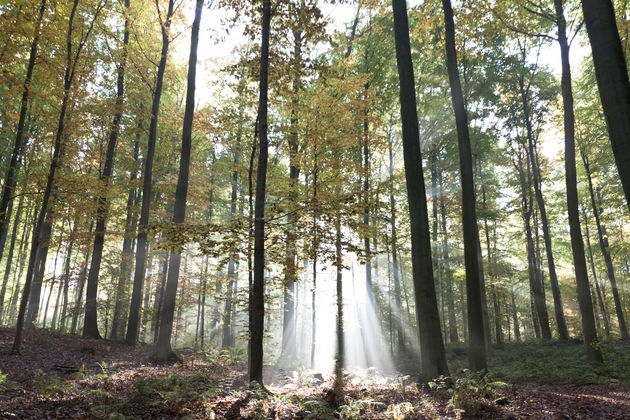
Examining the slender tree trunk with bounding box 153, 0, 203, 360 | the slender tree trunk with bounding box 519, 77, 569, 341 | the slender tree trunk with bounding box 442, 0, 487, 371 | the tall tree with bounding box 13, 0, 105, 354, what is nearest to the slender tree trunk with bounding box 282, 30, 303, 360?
the slender tree trunk with bounding box 153, 0, 203, 360

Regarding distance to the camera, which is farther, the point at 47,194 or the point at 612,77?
the point at 47,194

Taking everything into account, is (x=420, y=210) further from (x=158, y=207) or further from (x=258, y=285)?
(x=158, y=207)

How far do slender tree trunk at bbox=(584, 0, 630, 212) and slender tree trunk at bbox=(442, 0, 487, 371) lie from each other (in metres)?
4.74

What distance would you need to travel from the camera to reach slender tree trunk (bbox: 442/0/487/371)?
8.05 meters

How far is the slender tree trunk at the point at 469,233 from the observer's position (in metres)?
8.05

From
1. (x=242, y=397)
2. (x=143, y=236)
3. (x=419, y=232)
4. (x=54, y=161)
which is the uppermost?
(x=54, y=161)

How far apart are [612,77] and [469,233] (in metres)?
5.19

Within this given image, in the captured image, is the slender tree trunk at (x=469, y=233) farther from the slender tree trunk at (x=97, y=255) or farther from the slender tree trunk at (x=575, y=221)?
the slender tree trunk at (x=97, y=255)

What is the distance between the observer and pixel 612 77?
12.8 feet

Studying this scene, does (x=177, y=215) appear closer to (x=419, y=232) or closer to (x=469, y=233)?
(x=419, y=232)

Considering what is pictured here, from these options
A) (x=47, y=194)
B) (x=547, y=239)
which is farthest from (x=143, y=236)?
(x=547, y=239)

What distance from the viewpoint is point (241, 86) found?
8570 millimetres

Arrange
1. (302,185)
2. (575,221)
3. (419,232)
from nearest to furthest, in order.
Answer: (419,232) < (575,221) < (302,185)

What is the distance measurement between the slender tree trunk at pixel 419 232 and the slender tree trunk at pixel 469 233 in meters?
1.64
